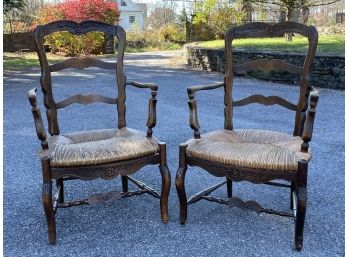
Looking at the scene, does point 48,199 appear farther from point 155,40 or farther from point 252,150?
point 155,40

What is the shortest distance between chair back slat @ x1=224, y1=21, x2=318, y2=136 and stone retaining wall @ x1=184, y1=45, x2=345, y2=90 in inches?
196

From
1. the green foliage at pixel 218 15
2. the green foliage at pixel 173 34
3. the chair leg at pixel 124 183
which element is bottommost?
the chair leg at pixel 124 183

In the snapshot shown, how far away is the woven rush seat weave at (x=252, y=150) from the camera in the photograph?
2.13 m

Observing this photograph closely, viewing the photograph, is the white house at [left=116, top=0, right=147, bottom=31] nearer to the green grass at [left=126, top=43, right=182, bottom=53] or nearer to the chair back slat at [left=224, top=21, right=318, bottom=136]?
the green grass at [left=126, top=43, right=182, bottom=53]

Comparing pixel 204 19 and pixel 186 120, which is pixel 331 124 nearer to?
pixel 186 120

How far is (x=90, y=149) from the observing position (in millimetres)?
2303

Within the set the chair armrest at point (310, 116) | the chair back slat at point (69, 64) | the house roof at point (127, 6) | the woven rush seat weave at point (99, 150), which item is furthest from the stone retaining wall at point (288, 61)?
the house roof at point (127, 6)

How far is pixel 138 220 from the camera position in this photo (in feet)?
8.37

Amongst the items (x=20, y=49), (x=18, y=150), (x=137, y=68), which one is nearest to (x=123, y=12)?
A: (x=20, y=49)

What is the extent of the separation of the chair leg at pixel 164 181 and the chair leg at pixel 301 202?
728mm

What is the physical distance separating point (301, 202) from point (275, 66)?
3.18 ft

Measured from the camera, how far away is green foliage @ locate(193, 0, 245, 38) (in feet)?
53.5

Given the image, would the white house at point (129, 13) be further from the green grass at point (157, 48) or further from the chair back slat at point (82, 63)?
the chair back slat at point (82, 63)

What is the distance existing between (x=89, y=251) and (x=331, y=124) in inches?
142
